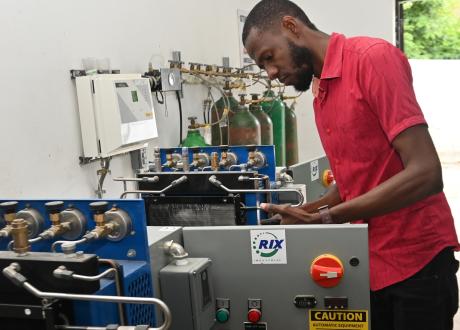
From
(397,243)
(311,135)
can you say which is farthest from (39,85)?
(311,135)

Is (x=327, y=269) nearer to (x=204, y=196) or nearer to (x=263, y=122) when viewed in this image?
(x=204, y=196)

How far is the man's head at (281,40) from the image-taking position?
1.28 m

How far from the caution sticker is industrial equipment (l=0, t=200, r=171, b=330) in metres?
0.33

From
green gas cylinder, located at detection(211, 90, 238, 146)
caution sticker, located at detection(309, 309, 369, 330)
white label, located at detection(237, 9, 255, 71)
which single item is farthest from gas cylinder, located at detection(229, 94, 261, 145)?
caution sticker, located at detection(309, 309, 369, 330)

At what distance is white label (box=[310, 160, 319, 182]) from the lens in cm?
232

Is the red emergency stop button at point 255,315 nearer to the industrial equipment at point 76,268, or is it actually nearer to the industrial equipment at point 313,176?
the industrial equipment at point 76,268

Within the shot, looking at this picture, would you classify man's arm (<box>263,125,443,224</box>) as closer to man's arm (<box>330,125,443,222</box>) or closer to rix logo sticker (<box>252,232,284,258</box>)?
man's arm (<box>330,125,443,222</box>)

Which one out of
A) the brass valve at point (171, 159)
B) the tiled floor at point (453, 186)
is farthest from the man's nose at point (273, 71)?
the tiled floor at point (453, 186)

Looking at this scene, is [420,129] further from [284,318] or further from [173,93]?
[173,93]

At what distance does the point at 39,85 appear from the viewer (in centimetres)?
185

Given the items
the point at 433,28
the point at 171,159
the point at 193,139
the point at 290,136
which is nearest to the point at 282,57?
the point at 171,159

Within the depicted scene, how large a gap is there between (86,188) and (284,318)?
49.1 inches

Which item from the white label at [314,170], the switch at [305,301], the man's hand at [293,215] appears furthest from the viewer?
the white label at [314,170]

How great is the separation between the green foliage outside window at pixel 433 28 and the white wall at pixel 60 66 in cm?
569
